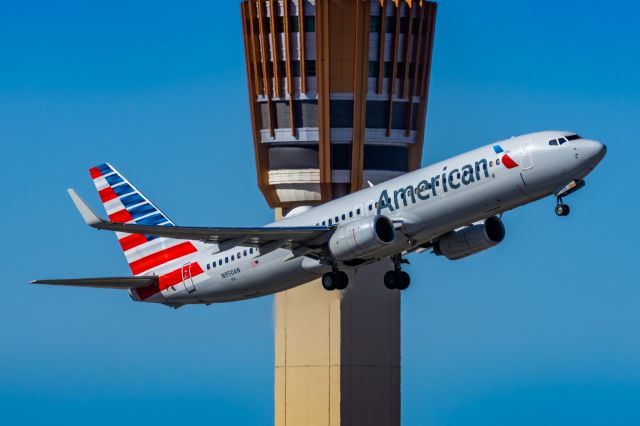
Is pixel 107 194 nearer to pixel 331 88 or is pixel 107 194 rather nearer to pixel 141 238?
pixel 141 238

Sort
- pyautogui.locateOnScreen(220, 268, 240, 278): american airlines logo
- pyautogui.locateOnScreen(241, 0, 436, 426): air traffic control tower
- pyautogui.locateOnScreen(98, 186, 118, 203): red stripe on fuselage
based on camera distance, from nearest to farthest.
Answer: pyautogui.locateOnScreen(220, 268, 240, 278): american airlines logo → pyautogui.locateOnScreen(98, 186, 118, 203): red stripe on fuselage → pyautogui.locateOnScreen(241, 0, 436, 426): air traffic control tower

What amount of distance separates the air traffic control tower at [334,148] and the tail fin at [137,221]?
19.3 m

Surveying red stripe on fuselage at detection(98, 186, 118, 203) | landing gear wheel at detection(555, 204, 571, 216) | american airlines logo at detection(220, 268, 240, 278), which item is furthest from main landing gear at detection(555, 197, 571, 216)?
red stripe on fuselage at detection(98, 186, 118, 203)

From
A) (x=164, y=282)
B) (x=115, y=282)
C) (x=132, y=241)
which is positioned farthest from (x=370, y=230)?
(x=132, y=241)

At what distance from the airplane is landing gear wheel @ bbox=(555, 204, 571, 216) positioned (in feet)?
0.31

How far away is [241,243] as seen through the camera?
4739 inches

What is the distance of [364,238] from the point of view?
117 m

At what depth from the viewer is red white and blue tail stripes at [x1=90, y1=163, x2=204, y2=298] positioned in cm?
13112

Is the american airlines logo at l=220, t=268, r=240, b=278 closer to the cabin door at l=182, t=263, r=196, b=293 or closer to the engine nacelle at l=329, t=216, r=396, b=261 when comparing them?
the cabin door at l=182, t=263, r=196, b=293

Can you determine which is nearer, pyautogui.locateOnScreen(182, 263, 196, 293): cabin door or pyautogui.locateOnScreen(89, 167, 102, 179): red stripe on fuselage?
pyautogui.locateOnScreen(182, 263, 196, 293): cabin door

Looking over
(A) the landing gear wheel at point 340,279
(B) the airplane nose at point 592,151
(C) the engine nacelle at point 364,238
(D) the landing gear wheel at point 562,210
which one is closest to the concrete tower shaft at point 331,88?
(A) the landing gear wheel at point 340,279

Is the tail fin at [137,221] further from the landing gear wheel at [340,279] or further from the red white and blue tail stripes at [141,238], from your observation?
the landing gear wheel at [340,279]

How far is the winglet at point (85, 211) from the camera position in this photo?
11588cm

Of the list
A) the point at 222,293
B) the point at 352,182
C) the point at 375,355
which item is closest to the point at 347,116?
the point at 352,182
